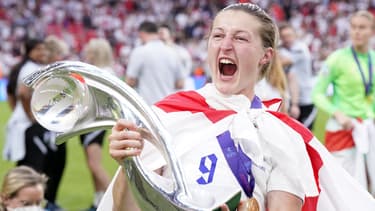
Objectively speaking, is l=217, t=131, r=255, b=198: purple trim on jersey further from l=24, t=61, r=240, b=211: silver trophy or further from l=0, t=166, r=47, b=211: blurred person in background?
l=0, t=166, r=47, b=211: blurred person in background

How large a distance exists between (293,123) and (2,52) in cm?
Answer: 2582

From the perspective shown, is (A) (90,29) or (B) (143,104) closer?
(B) (143,104)

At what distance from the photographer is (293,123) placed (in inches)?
119

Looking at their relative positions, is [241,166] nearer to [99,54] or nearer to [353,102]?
[353,102]

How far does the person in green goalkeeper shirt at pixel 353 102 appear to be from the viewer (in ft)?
22.4

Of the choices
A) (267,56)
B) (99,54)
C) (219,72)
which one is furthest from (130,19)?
(219,72)

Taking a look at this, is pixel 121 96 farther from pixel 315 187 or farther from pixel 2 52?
pixel 2 52

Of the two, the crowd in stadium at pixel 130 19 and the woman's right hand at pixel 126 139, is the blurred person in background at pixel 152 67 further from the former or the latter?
the crowd in stadium at pixel 130 19

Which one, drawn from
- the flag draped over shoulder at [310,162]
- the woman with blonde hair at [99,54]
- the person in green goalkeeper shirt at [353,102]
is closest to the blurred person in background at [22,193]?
the flag draped over shoulder at [310,162]

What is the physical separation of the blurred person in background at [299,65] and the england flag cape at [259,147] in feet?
20.3

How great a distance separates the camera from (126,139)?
2.46 meters

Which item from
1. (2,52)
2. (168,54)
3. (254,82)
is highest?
(254,82)

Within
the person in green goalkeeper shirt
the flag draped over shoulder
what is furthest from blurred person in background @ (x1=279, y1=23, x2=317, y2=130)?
the flag draped over shoulder

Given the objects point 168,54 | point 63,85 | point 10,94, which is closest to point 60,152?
point 10,94
